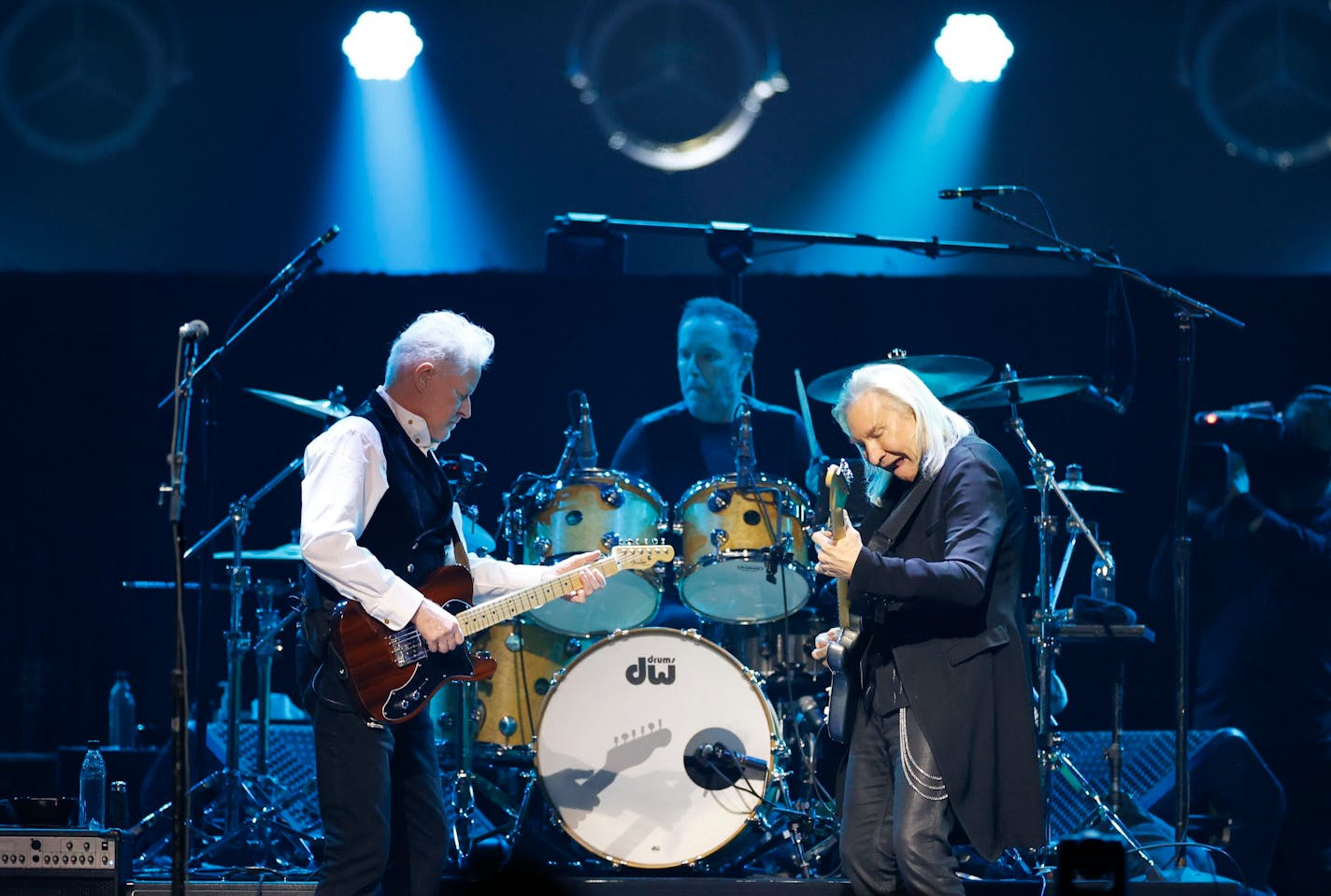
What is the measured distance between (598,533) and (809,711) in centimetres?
122

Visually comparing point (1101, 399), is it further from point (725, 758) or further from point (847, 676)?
point (847, 676)

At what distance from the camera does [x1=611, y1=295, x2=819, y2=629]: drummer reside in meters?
6.93

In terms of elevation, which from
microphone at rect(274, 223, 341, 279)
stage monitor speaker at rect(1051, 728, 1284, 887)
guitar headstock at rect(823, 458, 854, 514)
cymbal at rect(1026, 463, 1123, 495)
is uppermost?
microphone at rect(274, 223, 341, 279)

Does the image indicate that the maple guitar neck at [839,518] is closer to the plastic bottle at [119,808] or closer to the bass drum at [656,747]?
the bass drum at [656,747]

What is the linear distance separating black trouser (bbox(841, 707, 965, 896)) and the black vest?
1.50 metres

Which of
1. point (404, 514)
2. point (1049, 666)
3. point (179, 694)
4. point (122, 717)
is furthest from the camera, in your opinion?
point (122, 717)

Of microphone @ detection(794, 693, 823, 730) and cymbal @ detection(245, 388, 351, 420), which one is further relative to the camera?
cymbal @ detection(245, 388, 351, 420)

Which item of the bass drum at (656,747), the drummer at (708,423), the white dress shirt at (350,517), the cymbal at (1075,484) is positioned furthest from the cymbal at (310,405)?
the cymbal at (1075,484)

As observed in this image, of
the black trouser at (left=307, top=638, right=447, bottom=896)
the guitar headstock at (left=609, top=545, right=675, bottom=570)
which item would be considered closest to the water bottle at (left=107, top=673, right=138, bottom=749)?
the black trouser at (left=307, top=638, right=447, bottom=896)

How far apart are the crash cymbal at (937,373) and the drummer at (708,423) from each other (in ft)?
2.32

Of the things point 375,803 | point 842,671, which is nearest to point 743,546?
point 842,671

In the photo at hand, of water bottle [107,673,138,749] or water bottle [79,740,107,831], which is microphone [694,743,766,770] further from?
water bottle [107,673,138,749]

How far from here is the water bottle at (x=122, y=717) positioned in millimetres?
7371

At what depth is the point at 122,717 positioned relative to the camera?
292 inches
